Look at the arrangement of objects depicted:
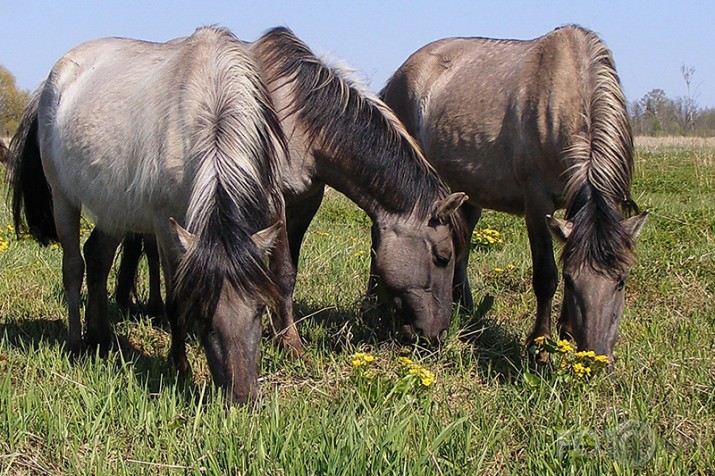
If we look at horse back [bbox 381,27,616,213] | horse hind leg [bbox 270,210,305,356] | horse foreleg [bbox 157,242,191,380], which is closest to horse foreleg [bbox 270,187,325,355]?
horse hind leg [bbox 270,210,305,356]

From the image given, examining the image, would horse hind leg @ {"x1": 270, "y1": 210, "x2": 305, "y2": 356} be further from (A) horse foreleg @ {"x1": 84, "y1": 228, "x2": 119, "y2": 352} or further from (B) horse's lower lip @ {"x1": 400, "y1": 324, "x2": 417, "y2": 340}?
(A) horse foreleg @ {"x1": 84, "y1": 228, "x2": 119, "y2": 352}

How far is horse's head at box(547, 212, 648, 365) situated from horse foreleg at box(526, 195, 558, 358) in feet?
2.94

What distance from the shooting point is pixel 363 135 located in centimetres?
516

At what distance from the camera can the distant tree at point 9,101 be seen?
1673 inches

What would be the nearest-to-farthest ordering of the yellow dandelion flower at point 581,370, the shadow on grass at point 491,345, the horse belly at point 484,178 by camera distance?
the yellow dandelion flower at point 581,370 → the shadow on grass at point 491,345 → the horse belly at point 484,178

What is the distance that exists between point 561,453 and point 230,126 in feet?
7.44

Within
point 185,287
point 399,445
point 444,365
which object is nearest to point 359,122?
point 444,365

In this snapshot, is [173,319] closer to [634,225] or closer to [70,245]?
[70,245]

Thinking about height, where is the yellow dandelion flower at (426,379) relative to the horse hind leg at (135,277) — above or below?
above

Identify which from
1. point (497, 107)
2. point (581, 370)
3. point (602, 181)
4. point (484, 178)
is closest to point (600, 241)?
point (602, 181)

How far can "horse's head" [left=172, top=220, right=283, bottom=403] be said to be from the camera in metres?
3.57

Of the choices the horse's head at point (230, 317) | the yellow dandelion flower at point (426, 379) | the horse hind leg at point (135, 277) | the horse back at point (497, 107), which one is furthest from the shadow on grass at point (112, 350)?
the horse back at point (497, 107)

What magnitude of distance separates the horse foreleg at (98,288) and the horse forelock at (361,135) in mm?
1556

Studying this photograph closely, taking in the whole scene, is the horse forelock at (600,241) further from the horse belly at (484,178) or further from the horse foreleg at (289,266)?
the horse foreleg at (289,266)
